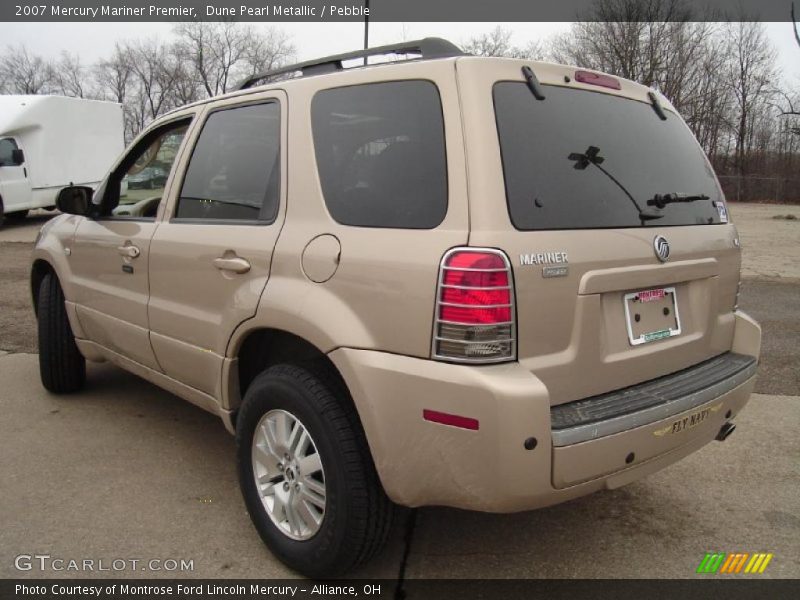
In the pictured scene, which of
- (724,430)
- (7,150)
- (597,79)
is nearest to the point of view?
(597,79)

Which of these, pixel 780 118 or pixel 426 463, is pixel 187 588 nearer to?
pixel 426 463

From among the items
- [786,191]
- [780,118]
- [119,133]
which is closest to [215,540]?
[119,133]

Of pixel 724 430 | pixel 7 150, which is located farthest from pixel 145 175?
pixel 7 150

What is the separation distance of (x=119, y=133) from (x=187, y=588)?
18952 mm

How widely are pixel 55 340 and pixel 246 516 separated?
7.43ft

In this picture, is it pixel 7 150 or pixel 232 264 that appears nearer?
pixel 232 264

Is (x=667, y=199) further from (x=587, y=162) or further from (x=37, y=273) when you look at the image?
(x=37, y=273)

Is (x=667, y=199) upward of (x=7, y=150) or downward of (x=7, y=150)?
downward

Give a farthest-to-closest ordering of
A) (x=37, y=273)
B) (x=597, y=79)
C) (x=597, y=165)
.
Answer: (x=37, y=273) → (x=597, y=79) → (x=597, y=165)

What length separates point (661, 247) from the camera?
2.44 m

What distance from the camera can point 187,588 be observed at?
2.48m

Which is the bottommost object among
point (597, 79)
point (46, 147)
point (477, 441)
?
point (477, 441)

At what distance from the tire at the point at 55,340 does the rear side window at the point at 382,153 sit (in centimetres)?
277

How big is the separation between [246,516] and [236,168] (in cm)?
162
